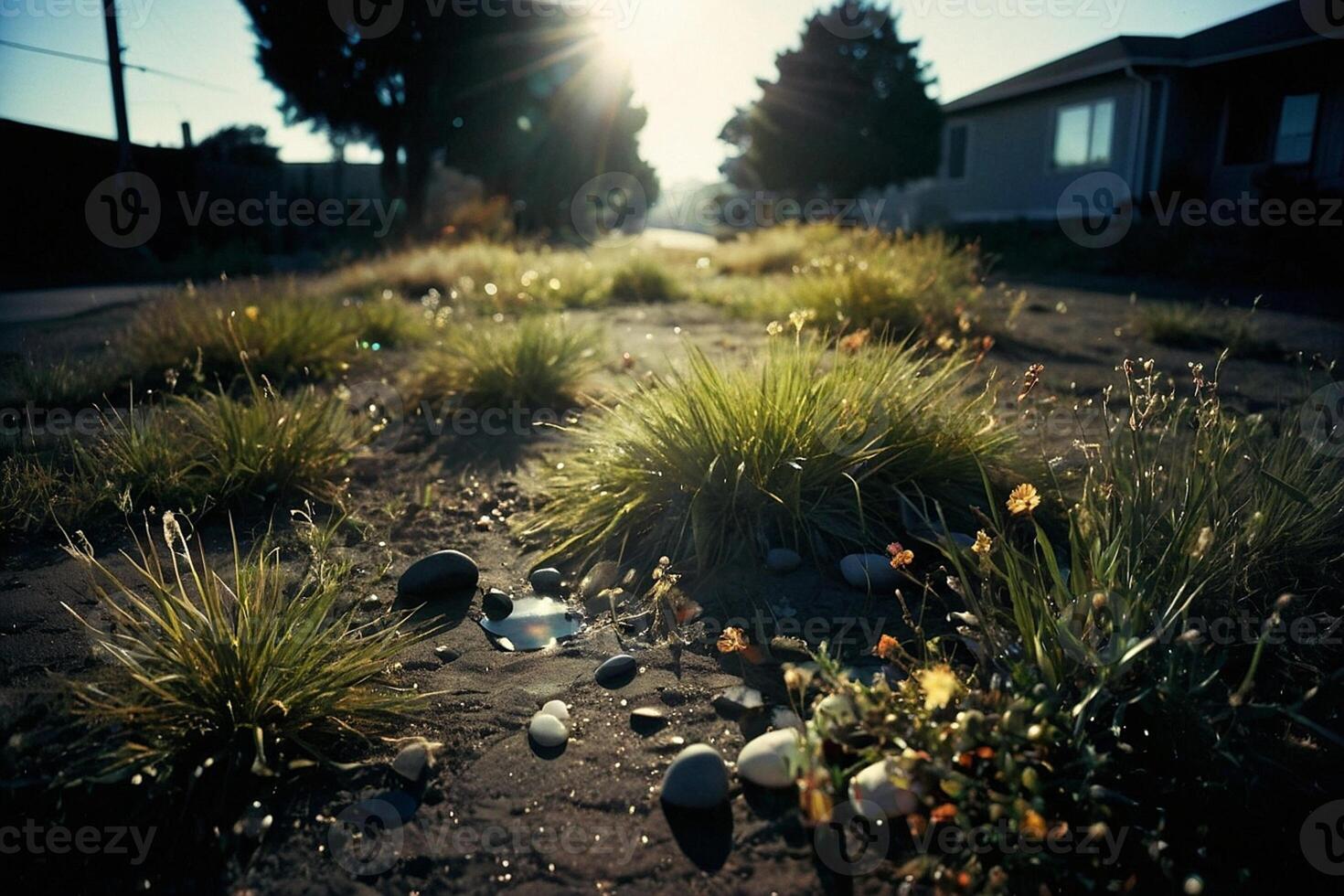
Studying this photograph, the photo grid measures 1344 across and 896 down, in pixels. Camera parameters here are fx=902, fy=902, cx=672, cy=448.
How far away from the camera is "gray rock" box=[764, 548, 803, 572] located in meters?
3.11

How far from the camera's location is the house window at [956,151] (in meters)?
23.5

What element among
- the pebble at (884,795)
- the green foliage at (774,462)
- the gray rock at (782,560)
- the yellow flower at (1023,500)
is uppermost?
the yellow flower at (1023,500)

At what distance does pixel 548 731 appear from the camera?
7.47 ft

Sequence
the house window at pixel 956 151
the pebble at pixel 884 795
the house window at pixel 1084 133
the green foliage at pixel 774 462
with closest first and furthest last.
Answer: the pebble at pixel 884 795 → the green foliage at pixel 774 462 → the house window at pixel 1084 133 → the house window at pixel 956 151

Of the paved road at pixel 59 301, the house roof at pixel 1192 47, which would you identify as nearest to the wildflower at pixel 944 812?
the paved road at pixel 59 301

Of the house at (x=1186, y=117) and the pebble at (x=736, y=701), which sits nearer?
the pebble at (x=736, y=701)

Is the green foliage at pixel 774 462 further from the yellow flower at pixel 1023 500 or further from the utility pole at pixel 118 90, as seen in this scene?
the utility pole at pixel 118 90

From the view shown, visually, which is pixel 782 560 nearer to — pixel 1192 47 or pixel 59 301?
pixel 59 301

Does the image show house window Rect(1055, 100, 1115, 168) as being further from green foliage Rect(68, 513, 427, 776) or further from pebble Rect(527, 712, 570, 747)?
green foliage Rect(68, 513, 427, 776)

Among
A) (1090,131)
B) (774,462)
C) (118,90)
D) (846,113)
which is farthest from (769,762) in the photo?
(846,113)

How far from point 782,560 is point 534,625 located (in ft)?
2.84

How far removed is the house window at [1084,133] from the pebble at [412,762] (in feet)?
62.3

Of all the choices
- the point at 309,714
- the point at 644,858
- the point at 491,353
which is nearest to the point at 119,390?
the point at 491,353

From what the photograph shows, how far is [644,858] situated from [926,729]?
2.12 ft
